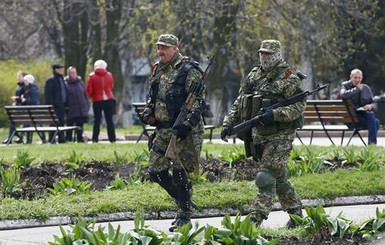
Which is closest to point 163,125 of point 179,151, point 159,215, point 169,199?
point 179,151

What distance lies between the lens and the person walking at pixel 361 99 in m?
20.9

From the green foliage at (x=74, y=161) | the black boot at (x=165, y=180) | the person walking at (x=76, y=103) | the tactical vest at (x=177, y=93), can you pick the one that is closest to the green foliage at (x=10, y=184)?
the green foliage at (x=74, y=161)

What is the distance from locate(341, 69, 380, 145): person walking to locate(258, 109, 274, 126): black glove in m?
11.0

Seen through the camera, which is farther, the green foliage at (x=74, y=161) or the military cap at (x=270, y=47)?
the green foliage at (x=74, y=161)

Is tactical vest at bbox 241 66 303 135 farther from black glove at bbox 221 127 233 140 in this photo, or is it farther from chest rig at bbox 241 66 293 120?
black glove at bbox 221 127 233 140

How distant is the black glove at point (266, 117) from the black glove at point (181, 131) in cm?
69

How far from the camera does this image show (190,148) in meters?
10.7

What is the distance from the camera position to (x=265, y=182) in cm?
1009

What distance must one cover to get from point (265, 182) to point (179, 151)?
963 millimetres

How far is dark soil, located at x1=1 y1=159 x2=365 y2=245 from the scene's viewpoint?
13492 mm

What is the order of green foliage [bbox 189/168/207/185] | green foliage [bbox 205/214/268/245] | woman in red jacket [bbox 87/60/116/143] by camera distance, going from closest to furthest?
green foliage [bbox 205/214/268/245] → green foliage [bbox 189/168/207/185] → woman in red jacket [bbox 87/60/116/143]

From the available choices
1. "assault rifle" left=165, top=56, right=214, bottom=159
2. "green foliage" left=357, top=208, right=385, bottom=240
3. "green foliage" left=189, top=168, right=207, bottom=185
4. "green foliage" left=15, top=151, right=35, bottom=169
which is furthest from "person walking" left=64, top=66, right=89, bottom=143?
"green foliage" left=357, top=208, right=385, bottom=240

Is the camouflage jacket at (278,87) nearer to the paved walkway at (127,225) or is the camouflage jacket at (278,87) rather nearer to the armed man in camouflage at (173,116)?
the armed man in camouflage at (173,116)

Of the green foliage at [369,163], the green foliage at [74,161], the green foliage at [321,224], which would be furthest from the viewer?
the green foliage at [74,161]
